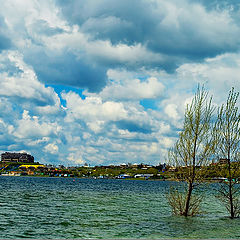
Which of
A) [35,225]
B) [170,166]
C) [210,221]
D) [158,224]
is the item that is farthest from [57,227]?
[210,221]

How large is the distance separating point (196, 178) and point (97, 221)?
31.2ft

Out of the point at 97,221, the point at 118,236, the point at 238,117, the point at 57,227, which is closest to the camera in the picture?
the point at 118,236

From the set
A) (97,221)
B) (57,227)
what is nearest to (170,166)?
(97,221)

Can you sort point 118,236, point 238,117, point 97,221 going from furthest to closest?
point 97,221, point 238,117, point 118,236

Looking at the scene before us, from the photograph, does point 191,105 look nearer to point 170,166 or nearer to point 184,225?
point 170,166

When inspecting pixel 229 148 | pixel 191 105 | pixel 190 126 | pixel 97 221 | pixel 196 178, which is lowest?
pixel 97 221

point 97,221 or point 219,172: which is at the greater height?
point 219,172

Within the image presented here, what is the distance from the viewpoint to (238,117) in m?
27.4

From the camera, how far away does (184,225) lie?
84.2 feet

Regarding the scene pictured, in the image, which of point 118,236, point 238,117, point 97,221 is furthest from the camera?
point 97,221

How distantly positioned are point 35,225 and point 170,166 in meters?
12.2

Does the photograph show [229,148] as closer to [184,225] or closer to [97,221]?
[184,225]

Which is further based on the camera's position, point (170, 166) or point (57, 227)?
point (170, 166)

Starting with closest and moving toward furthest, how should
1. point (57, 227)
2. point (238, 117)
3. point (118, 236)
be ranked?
point (118, 236)
point (57, 227)
point (238, 117)
